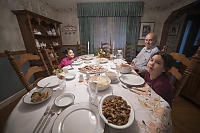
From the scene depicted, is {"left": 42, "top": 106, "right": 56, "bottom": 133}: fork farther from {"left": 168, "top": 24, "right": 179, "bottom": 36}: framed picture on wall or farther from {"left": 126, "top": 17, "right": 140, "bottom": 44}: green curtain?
{"left": 168, "top": 24, "right": 179, "bottom": 36}: framed picture on wall

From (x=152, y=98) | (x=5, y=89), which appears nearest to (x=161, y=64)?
(x=152, y=98)

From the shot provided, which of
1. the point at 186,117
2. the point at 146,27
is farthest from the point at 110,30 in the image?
the point at 186,117

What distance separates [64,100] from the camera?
552 mm

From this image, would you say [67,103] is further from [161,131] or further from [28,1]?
[28,1]

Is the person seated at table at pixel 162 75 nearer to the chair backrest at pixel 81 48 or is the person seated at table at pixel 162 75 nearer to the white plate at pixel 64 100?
the white plate at pixel 64 100

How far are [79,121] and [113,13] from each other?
12.3 ft

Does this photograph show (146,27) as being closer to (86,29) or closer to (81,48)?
(86,29)

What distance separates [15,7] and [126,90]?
3.10 meters

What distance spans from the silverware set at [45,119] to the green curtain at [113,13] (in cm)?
340

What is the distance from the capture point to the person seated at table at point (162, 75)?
72cm

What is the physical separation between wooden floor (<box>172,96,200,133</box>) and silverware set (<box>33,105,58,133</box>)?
1.67m

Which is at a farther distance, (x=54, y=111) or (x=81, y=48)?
(x=81, y=48)

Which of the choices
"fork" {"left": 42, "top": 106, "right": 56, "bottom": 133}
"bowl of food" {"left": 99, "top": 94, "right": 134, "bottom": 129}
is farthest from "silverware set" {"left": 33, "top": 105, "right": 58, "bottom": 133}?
"bowl of food" {"left": 99, "top": 94, "right": 134, "bottom": 129}

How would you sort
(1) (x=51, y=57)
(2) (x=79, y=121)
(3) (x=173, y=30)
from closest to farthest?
(2) (x=79, y=121) → (1) (x=51, y=57) → (3) (x=173, y=30)
